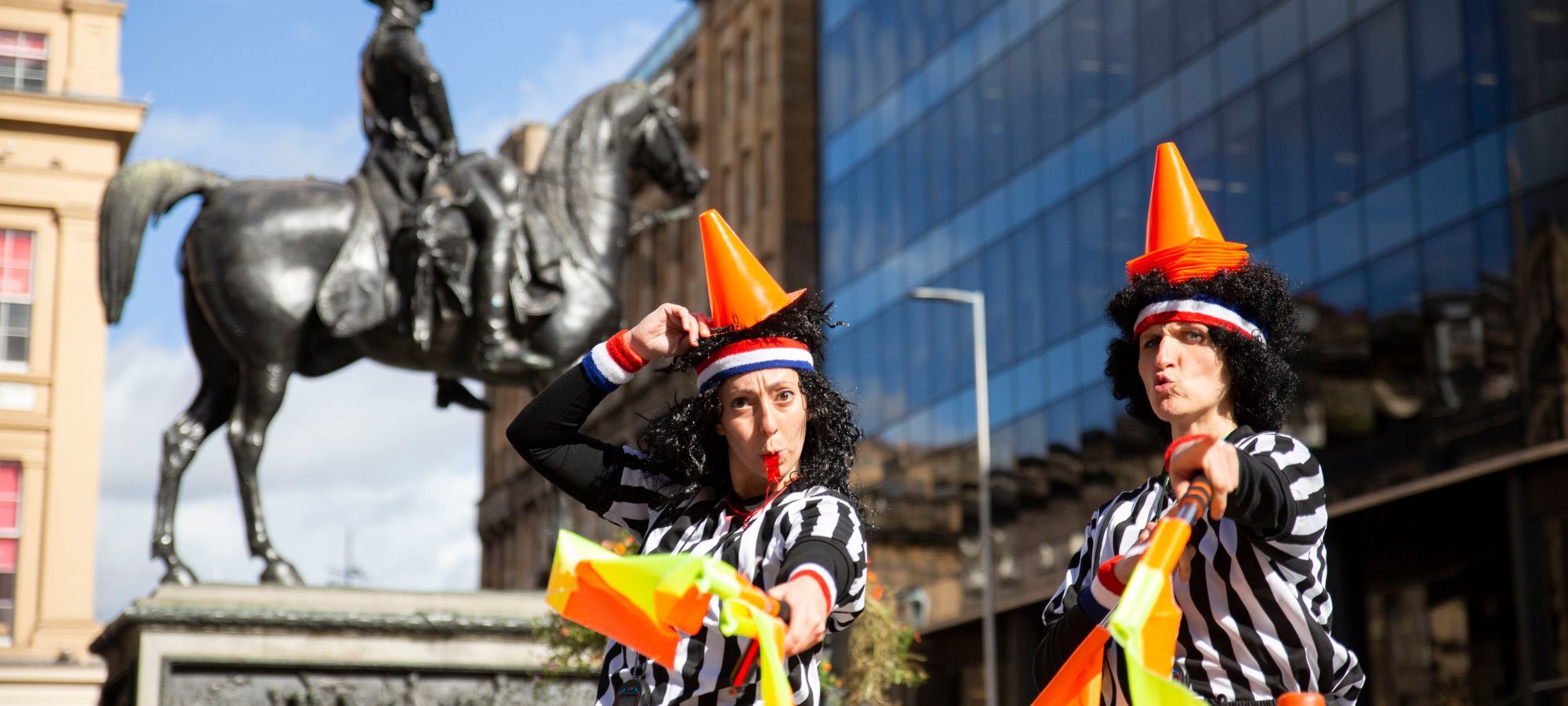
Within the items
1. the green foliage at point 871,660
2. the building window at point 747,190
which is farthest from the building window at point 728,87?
the green foliage at point 871,660

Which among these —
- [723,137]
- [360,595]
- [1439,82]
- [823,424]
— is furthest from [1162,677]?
[723,137]

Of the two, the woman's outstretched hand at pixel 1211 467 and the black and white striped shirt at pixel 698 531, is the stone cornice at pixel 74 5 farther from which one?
the woman's outstretched hand at pixel 1211 467

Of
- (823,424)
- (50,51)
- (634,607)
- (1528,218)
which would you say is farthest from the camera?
(50,51)

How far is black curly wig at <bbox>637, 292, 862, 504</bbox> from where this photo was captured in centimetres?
441

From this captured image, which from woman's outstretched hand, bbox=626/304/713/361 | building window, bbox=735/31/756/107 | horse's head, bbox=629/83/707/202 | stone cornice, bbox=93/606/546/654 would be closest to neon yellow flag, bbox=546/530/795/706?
woman's outstretched hand, bbox=626/304/713/361

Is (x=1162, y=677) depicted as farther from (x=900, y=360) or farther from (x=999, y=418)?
(x=900, y=360)

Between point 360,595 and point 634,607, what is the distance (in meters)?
7.49

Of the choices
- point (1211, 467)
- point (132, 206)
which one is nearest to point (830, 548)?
point (1211, 467)

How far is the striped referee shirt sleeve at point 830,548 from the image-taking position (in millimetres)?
3836

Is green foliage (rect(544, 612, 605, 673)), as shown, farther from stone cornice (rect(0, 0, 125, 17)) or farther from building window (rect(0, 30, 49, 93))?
stone cornice (rect(0, 0, 125, 17))

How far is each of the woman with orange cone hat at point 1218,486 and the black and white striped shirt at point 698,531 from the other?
60cm

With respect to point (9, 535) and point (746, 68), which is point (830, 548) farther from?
point (746, 68)

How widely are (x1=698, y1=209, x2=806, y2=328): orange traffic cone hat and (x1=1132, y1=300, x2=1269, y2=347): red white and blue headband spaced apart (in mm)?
821

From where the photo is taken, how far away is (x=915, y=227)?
127ft
